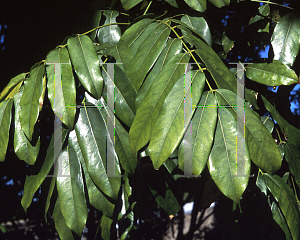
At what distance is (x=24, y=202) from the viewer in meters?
0.79

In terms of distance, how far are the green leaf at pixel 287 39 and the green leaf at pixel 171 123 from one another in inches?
17.6

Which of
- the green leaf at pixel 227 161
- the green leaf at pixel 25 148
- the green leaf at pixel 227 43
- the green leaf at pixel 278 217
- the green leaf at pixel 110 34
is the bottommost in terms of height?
the green leaf at pixel 278 217

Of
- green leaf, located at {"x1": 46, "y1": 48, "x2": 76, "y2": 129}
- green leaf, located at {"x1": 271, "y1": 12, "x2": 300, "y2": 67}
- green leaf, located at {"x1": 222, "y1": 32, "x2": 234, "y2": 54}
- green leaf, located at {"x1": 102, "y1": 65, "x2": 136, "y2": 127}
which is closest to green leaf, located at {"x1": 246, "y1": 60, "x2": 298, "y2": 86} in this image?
green leaf, located at {"x1": 271, "y1": 12, "x2": 300, "y2": 67}

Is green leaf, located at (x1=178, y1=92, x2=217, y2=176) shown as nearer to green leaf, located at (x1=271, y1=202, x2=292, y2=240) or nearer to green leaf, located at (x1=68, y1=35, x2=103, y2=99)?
green leaf, located at (x1=68, y1=35, x2=103, y2=99)

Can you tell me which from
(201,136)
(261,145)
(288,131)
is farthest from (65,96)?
(288,131)

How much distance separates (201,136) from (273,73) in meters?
0.42

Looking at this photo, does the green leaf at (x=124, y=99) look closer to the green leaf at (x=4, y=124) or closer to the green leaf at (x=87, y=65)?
the green leaf at (x=87, y=65)

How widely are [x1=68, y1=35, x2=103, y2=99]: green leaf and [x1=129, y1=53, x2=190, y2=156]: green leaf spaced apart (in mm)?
144

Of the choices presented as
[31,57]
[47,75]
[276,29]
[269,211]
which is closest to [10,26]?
[31,57]

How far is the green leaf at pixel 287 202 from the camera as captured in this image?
2.56 feet

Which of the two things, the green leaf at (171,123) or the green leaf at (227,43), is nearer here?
the green leaf at (171,123)

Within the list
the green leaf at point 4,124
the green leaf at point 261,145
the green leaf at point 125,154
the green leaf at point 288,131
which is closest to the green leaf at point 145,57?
the green leaf at point 125,154

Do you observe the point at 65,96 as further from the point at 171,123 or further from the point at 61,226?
the point at 61,226

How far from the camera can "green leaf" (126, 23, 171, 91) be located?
2.13 feet
